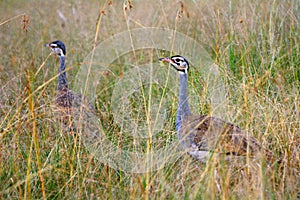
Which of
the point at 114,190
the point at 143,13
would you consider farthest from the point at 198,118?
the point at 143,13

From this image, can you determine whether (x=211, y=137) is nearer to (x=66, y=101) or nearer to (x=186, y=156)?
(x=186, y=156)

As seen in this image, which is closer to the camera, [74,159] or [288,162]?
[288,162]

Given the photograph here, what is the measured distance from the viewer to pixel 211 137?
3322 mm

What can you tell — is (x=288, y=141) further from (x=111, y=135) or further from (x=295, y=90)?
(x=111, y=135)

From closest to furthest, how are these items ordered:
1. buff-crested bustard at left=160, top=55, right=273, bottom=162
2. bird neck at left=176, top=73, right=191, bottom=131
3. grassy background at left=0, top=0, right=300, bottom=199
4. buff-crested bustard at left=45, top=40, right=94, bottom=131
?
grassy background at left=0, top=0, right=300, bottom=199, buff-crested bustard at left=160, top=55, right=273, bottom=162, bird neck at left=176, top=73, right=191, bottom=131, buff-crested bustard at left=45, top=40, right=94, bottom=131

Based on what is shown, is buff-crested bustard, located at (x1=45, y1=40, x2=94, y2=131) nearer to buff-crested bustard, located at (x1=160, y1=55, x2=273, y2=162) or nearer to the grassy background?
the grassy background

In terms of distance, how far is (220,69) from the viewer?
444 centimetres

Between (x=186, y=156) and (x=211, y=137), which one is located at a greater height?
(x=211, y=137)

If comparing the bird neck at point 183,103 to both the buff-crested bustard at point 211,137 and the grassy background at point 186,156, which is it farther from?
the grassy background at point 186,156

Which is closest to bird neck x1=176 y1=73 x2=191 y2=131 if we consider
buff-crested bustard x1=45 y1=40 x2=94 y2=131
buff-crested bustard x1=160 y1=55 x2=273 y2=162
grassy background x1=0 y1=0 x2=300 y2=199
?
buff-crested bustard x1=160 y1=55 x2=273 y2=162

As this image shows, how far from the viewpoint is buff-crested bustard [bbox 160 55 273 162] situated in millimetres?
3205

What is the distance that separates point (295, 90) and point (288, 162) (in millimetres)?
1083

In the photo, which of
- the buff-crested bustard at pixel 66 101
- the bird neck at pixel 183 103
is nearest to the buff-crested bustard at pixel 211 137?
the bird neck at pixel 183 103

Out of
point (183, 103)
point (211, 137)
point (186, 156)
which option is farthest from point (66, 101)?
point (211, 137)
